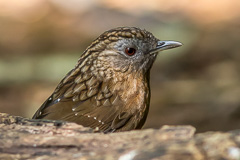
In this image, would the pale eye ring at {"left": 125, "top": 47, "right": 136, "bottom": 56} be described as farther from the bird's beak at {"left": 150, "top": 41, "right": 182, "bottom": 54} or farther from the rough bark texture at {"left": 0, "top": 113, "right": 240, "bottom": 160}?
the rough bark texture at {"left": 0, "top": 113, "right": 240, "bottom": 160}

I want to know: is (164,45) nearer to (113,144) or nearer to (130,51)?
(130,51)

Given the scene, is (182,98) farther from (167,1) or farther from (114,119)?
(167,1)

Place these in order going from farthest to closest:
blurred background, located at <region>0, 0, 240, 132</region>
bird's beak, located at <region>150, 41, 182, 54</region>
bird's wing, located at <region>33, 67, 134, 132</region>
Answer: blurred background, located at <region>0, 0, 240, 132</region>
bird's beak, located at <region>150, 41, 182, 54</region>
bird's wing, located at <region>33, 67, 134, 132</region>

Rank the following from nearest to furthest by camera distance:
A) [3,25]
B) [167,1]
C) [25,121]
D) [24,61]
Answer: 1. [25,121]
2. [24,61]
3. [3,25]
4. [167,1]

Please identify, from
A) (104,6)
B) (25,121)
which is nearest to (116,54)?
(25,121)

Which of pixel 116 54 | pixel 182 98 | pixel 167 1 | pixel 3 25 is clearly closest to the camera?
pixel 116 54

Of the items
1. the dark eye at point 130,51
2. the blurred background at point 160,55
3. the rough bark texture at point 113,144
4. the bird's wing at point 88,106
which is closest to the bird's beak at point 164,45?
the dark eye at point 130,51

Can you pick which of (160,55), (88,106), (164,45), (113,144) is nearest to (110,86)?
(88,106)

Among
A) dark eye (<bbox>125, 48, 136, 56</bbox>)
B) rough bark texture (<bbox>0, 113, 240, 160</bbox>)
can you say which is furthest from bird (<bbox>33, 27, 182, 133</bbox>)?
rough bark texture (<bbox>0, 113, 240, 160</bbox>)
